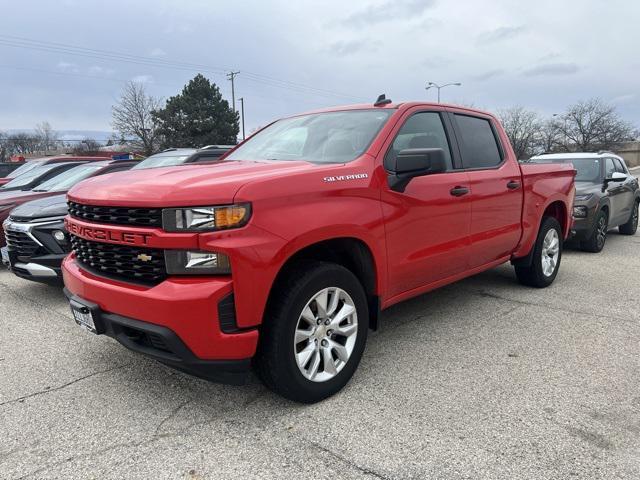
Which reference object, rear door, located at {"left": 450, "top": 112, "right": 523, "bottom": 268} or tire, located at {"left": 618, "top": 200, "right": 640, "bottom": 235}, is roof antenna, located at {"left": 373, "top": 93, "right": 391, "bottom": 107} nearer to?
rear door, located at {"left": 450, "top": 112, "right": 523, "bottom": 268}

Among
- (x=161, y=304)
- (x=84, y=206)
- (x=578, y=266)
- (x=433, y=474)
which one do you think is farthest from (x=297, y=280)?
(x=578, y=266)

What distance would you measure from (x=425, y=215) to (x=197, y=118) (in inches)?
1871

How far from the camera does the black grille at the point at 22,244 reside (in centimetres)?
516

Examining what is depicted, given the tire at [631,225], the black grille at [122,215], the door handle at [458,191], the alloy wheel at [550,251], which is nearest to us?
the black grille at [122,215]

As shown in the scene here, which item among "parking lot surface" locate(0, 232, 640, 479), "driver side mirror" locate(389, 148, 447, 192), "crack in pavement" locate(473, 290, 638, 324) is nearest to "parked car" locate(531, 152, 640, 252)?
"crack in pavement" locate(473, 290, 638, 324)

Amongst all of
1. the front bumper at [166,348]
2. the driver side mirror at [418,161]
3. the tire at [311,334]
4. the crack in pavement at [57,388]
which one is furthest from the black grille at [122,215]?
the driver side mirror at [418,161]

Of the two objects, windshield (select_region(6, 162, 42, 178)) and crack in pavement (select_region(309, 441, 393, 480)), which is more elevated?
windshield (select_region(6, 162, 42, 178))

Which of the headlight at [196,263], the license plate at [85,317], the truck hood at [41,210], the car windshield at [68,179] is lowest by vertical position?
the license plate at [85,317]

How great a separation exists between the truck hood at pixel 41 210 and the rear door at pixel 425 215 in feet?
12.3

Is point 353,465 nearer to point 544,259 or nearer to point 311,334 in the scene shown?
point 311,334

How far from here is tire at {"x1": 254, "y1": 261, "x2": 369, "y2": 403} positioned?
2.75 metres

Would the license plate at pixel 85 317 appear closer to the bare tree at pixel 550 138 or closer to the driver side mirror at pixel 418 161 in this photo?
the driver side mirror at pixel 418 161

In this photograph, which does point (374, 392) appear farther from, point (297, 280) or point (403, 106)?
point (403, 106)

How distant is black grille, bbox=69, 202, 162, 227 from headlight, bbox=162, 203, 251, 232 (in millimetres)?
95
